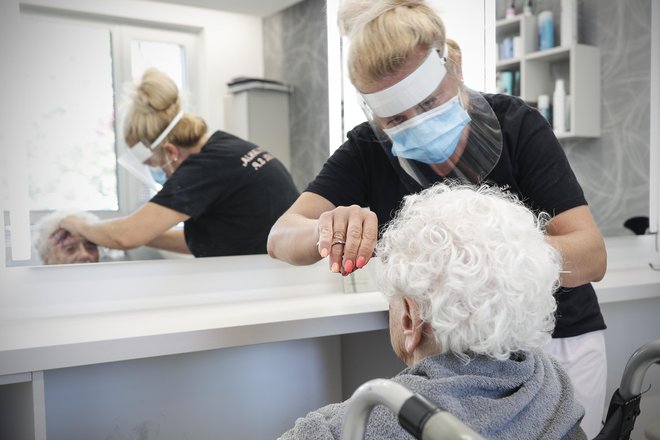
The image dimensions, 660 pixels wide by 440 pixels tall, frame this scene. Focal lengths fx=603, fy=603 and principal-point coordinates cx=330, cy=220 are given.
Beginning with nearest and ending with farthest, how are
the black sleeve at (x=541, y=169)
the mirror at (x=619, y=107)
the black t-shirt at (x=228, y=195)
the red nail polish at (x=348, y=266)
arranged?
the red nail polish at (x=348, y=266) → the black sleeve at (x=541, y=169) → the black t-shirt at (x=228, y=195) → the mirror at (x=619, y=107)

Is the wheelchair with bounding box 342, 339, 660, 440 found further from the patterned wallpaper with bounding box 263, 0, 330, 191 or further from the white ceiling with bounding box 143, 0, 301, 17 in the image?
the white ceiling with bounding box 143, 0, 301, 17

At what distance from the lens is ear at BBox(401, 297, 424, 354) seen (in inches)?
38.3

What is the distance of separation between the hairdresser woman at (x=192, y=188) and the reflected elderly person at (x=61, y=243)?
17 mm

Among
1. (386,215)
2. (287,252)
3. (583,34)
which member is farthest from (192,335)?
(583,34)

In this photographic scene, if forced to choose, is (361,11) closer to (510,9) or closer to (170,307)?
(170,307)

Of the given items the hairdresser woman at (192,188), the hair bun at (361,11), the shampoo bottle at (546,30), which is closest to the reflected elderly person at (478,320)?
the hair bun at (361,11)

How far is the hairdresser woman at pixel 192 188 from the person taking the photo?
1.70m

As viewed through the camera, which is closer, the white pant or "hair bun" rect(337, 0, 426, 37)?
"hair bun" rect(337, 0, 426, 37)

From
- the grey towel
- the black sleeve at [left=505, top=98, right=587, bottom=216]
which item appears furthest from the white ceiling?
the grey towel

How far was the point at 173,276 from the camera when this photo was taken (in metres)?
1.82

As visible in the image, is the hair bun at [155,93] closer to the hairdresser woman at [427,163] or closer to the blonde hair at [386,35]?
the hairdresser woman at [427,163]

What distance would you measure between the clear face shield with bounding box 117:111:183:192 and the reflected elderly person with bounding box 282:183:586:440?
96 centimetres

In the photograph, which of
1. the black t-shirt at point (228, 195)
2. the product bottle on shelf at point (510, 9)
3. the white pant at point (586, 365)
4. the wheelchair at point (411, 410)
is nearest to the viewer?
the wheelchair at point (411, 410)

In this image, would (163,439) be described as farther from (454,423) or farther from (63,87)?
(454,423)
